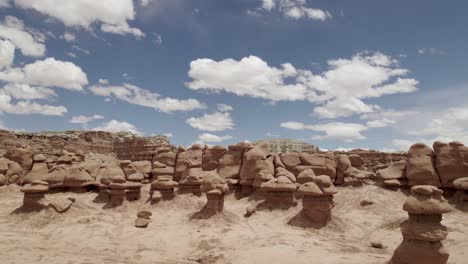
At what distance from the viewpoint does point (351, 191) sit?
25.7 metres

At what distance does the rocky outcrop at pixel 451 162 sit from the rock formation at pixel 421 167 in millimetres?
422

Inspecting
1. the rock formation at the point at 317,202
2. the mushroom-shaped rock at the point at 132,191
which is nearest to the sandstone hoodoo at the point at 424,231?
the rock formation at the point at 317,202

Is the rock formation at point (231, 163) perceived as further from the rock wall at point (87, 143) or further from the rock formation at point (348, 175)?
the rock wall at point (87, 143)

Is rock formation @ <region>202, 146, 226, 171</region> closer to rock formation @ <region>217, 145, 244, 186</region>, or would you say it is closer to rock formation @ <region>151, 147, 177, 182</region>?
rock formation @ <region>217, 145, 244, 186</region>

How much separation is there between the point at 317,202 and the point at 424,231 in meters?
7.45

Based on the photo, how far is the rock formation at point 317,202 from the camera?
60.7ft

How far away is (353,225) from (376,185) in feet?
23.9

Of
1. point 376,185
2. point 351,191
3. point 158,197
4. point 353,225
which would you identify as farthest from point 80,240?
point 376,185

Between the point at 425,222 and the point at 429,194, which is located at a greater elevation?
the point at 429,194

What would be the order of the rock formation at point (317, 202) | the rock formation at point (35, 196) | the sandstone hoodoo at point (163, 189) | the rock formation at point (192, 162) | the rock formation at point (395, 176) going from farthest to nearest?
the rock formation at point (192, 162) → the rock formation at point (395, 176) → the sandstone hoodoo at point (163, 189) → the rock formation at point (35, 196) → the rock formation at point (317, 202)

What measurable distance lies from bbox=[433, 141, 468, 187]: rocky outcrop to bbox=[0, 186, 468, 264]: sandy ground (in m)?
3.02

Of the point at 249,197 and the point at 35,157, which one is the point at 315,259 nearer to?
the point at 249,197

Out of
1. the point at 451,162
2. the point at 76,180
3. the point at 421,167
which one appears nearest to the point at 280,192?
the point at 421,167

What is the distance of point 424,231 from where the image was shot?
1150 cm
